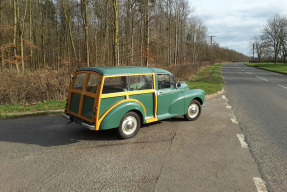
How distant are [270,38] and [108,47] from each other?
51383 millimetres

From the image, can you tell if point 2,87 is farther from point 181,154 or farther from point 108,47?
point 108,47

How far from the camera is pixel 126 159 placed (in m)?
4.21

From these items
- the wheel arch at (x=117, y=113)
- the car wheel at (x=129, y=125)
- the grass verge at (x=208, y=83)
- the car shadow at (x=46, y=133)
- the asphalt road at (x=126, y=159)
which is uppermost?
the grass verge at (x=208, y=83)

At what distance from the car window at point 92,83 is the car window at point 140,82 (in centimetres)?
82

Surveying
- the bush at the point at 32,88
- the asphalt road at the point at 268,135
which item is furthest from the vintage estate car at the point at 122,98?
the bush at the point at 32,88

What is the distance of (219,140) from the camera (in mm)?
5199

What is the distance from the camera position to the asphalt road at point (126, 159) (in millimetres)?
3363

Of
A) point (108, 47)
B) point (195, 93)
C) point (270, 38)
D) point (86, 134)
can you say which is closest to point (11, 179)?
point (86, 134)

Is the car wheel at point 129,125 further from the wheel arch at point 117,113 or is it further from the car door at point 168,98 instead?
the car door at point 168,98

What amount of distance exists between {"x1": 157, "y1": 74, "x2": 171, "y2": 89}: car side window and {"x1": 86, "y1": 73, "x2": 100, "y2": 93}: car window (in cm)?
171

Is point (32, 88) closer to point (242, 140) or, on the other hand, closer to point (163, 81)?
point (163, 81)

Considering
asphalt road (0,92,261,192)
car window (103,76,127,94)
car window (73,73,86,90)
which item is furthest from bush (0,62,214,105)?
car window (103,76,127,94)

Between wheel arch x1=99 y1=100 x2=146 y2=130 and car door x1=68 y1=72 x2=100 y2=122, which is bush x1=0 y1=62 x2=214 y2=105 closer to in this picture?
car door x1=68 y1=72 x2=100 y2=122

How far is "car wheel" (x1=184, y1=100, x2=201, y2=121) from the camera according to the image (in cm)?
686
